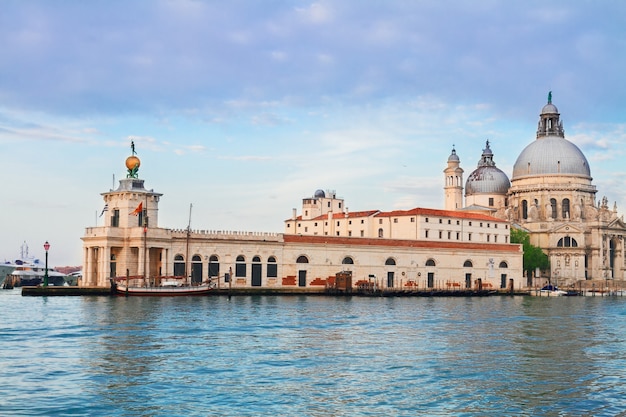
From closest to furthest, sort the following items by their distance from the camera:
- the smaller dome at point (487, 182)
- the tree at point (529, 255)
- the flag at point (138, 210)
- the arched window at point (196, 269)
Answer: the flag at point (138, 210) → the arched window at point (196, 269) → the tree at point (529, 255) → the smaller dome at point (487, 182)

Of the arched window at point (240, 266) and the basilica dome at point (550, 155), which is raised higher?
the basilica dome at point (550, 155)

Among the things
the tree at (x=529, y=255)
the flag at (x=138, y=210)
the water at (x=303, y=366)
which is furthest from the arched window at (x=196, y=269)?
the tree at (x=529, y=255)

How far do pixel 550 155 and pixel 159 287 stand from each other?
206ft

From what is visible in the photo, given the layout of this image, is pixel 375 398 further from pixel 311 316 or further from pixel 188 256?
pixel 188 256

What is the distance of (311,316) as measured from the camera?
156ft

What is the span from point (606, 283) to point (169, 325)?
3047 inches

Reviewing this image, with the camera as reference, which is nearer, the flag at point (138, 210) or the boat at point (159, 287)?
the boat at point (159, 287)

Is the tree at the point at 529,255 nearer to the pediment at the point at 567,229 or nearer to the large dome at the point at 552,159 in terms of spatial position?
the pediment at the point at 567,229

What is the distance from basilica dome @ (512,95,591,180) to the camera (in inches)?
4476

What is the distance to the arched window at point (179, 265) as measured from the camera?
73.8 meters

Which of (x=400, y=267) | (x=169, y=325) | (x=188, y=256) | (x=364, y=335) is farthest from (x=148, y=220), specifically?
(x=364, y=335)

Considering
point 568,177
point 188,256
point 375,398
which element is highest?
point 568,177

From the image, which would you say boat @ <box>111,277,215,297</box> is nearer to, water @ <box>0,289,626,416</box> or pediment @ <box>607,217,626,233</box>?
water @ <box>0,289,626,416</box>

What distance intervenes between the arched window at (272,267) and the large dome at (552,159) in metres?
48.0
